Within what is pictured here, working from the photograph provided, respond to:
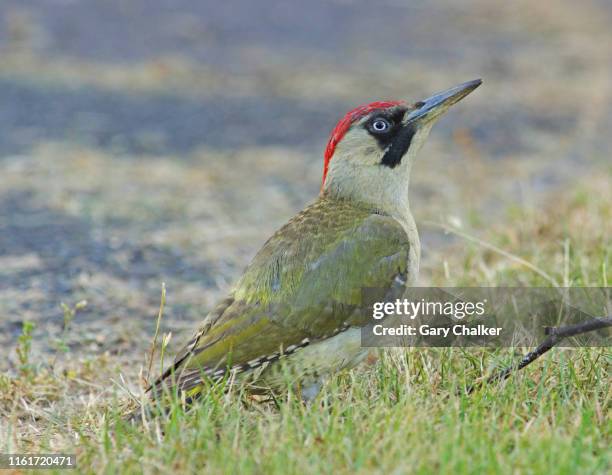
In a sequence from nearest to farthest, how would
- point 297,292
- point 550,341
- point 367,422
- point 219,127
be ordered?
point 367,422 → point 550,341 → point 297,292 → point 219,127

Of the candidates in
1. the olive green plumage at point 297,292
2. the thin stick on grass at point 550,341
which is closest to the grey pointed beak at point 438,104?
the olive green plumage at point 297,292

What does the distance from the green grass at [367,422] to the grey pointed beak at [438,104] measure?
0.84 metres

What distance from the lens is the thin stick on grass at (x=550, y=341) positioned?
3.30 meters

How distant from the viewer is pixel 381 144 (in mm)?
4023

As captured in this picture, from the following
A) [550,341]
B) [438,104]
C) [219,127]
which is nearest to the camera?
[550,341]

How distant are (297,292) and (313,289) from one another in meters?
0.06

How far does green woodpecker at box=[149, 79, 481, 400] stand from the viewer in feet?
11.4

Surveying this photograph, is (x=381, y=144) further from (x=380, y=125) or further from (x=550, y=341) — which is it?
(x=550, y=341)

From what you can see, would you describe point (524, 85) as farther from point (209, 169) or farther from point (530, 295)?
point (530, 295)

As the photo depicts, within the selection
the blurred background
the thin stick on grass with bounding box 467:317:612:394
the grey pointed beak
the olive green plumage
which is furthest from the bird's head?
the thin stick on grass with bounding box 467:317:612:394

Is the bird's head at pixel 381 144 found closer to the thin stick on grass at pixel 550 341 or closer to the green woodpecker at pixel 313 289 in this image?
the green woodpecker at pixel 313 289

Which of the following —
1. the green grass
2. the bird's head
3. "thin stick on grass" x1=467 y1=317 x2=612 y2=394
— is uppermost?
the bird's head

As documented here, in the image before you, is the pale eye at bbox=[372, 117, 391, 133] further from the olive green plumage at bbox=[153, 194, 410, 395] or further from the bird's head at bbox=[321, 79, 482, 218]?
the olive green plumage at bbox=[153, 194, 410, 395]

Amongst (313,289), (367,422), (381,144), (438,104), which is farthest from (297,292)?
(438,104)
